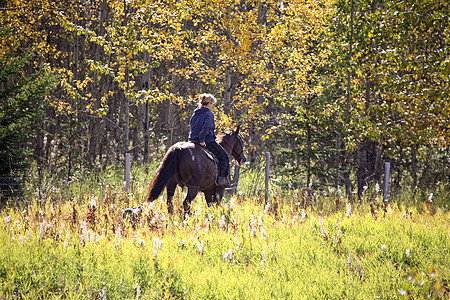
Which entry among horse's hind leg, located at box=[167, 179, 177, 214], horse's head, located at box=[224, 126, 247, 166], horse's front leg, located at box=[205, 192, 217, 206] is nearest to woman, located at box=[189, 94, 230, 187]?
horse's front leg, located at box=[205, 192, 217, 206]

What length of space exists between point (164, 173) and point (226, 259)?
3.14m

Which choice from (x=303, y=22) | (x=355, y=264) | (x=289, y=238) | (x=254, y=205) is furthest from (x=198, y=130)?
(x=303, y=22)

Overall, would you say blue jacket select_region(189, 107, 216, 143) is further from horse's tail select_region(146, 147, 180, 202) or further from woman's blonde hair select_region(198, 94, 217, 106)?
horse's tail select_region(146, 147, 180, 202)

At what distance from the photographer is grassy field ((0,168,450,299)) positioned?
521 cm

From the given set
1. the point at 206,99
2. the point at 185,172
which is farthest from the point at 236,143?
the point at 185,172

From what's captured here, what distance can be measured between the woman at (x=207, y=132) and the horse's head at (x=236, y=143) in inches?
33.8

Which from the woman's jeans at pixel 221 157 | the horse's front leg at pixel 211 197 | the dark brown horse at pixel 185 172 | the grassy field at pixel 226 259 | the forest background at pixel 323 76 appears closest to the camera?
the grassy field at pixel 226 259

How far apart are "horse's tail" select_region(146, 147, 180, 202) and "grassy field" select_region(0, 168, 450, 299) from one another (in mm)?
494

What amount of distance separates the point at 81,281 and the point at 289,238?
3535mm

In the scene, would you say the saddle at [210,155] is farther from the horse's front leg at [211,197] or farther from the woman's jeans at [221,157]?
the horse's front leg at [211,197]

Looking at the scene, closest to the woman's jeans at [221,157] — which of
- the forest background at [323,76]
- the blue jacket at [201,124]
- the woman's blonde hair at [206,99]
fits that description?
the blue jacket at [201,124]

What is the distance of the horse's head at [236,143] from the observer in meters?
10.7

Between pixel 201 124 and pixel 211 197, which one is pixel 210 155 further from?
pixel 211 197

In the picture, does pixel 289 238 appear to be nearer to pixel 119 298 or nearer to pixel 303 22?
Result: pixel 119 298
